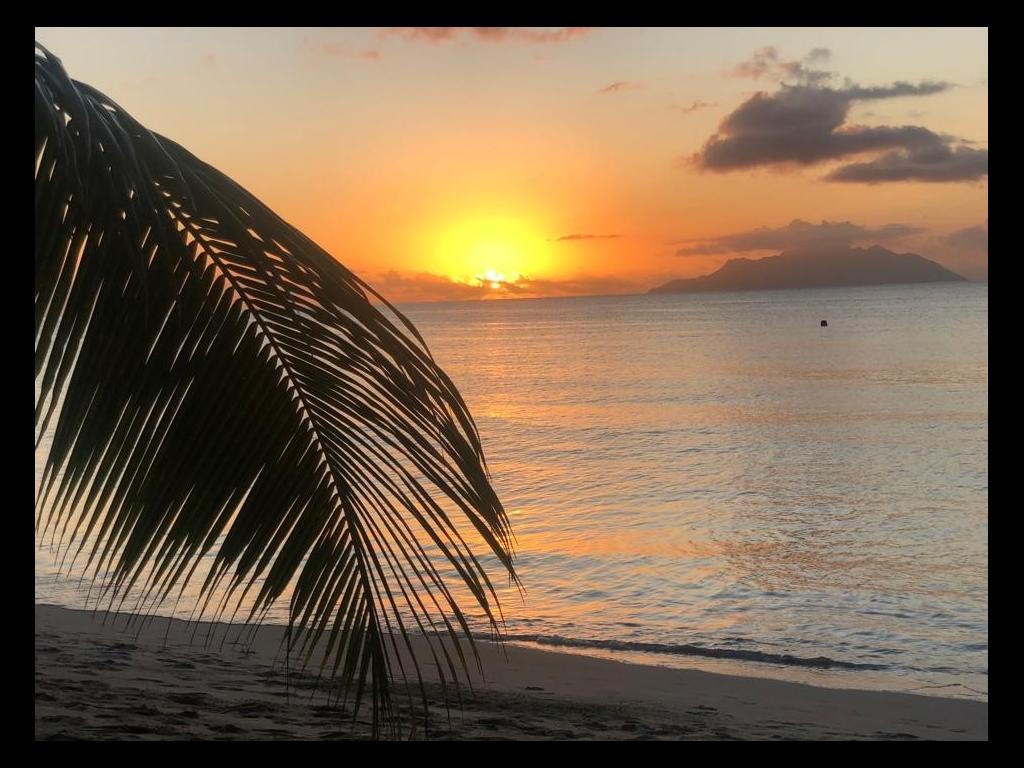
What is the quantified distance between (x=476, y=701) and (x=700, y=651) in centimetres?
307

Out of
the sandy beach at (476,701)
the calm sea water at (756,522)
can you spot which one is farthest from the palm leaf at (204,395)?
the calm sea water at (756,522)

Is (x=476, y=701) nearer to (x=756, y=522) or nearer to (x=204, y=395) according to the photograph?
(x=204, y=395)

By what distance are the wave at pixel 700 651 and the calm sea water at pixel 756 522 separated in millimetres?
28

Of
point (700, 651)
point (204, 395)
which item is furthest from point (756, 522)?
point (204, 395)

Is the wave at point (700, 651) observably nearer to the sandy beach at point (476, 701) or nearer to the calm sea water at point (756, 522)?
the calm sea water at point (756, 522)

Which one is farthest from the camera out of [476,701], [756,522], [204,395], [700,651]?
[756,522]

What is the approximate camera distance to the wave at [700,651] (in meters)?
8.84

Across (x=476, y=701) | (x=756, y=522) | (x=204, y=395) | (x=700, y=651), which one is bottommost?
(x=476, y=701)

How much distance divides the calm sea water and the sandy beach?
763 millimetres

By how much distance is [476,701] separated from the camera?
6754 mm

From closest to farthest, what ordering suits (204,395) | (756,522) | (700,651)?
1. (204,395)
2. (700,651)
3. (756,522)

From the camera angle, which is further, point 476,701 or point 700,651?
point 700,651
